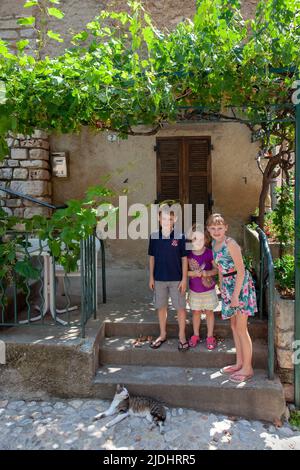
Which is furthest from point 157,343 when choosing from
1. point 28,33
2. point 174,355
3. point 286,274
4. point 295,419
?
point 28,33

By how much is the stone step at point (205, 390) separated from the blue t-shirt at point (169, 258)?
2.66ft

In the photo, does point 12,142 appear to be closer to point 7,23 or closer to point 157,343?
point 7,23

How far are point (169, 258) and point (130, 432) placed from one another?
1.40 m

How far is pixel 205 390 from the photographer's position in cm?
305

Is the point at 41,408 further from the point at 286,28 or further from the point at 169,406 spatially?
the point at 286,28

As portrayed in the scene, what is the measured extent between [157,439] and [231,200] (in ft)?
13.9

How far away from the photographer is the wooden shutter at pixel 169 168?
6297mm

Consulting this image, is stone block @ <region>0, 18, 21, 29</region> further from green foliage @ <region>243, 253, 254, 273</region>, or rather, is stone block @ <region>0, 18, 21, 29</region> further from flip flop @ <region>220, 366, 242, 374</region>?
flip flop @ <region>220, 366, 242, 374</region>

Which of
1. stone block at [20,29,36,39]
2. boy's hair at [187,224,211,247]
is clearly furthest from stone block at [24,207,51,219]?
boy's hair at [187,224,211,247]

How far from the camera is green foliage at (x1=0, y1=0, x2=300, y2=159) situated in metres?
2.78

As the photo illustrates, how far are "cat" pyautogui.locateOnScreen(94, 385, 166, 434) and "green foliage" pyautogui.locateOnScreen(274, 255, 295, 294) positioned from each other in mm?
1467

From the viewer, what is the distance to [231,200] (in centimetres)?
625

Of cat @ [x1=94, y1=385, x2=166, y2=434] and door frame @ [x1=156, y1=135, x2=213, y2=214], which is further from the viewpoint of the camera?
→ door frame @ [x1=156, y1=135, x2=213, y2=214]

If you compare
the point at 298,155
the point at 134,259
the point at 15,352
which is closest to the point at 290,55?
the point at 298,155
